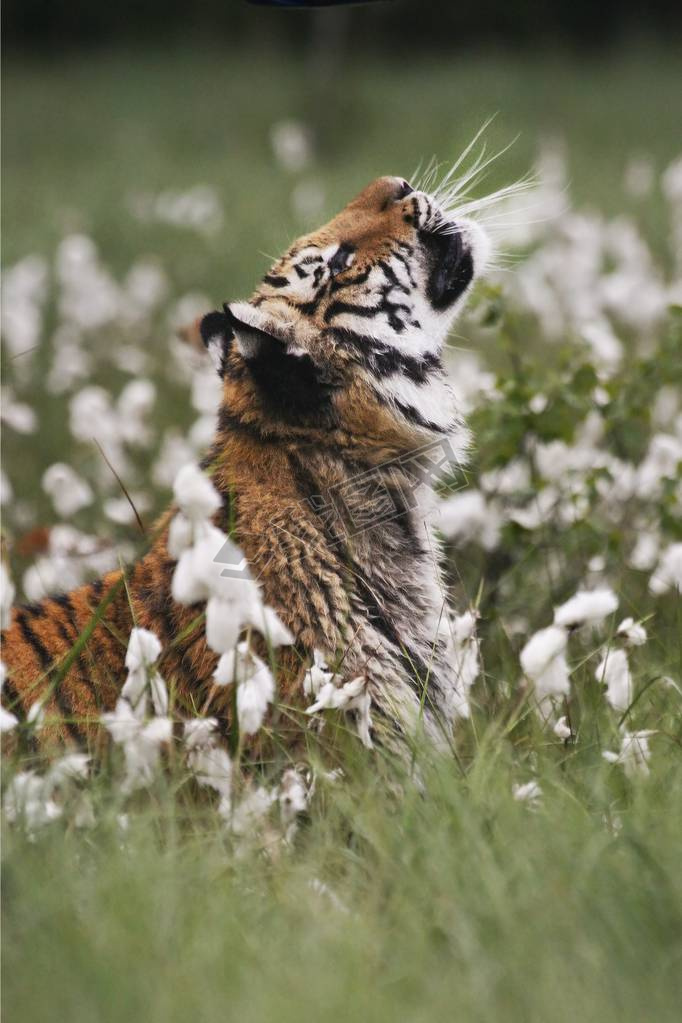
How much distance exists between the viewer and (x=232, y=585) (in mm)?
2520

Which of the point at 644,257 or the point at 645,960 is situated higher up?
the point at 645,960

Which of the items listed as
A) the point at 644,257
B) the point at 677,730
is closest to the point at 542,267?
the point at 644,257

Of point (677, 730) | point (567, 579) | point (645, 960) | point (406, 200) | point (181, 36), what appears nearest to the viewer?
point (645, 960)

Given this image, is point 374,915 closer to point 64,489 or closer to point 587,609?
point 587,609

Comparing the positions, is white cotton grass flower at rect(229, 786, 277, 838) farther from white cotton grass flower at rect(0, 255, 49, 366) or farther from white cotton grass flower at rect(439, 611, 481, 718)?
white cotton grass flower at rect(0, 255, 49, 366)

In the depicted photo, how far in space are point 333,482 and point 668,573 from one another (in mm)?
1231

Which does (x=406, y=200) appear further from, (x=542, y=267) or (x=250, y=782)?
(x=542, y=267)

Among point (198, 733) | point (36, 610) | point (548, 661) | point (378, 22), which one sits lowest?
point (378, 22)

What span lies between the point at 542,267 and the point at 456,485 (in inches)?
148

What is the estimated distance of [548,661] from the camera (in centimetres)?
290

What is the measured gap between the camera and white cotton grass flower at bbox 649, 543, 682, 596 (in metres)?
3.67

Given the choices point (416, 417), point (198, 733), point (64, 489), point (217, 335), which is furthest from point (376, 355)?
point (64, 489)

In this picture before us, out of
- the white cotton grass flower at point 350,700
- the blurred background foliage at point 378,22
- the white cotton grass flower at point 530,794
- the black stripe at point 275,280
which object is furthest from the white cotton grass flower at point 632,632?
the blurred background foliage at point 378,22

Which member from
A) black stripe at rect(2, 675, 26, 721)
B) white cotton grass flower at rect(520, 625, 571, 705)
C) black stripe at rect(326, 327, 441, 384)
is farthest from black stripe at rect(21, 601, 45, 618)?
white cotton grass flower at rect(520, 625, 571, 705)
